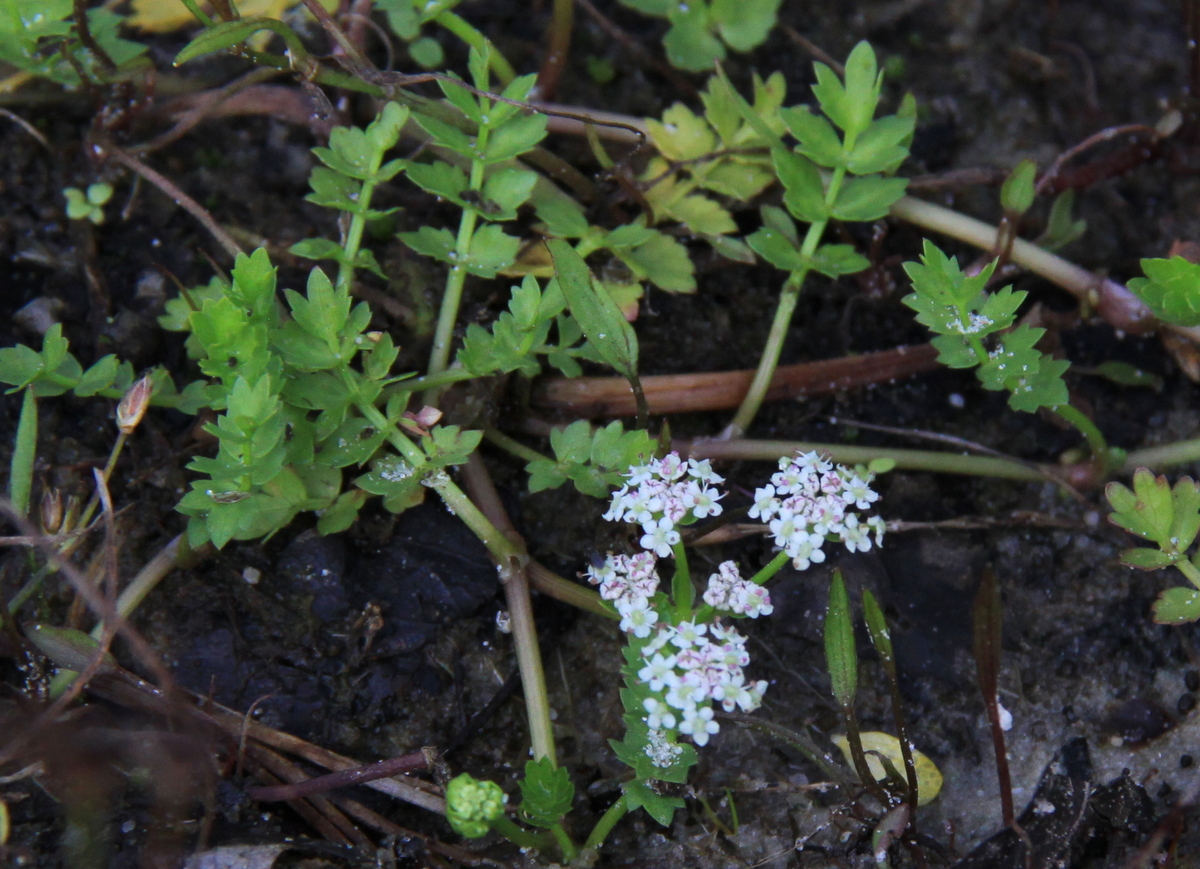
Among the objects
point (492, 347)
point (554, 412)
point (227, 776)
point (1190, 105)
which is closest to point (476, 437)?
point (492, 347)

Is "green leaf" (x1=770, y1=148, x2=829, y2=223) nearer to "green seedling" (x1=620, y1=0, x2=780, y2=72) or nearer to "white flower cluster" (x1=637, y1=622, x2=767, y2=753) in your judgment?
"green seedling" (x1=620, y1=0, x2=780, y2=72)

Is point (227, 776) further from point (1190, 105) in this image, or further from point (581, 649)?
point (1190, 105)

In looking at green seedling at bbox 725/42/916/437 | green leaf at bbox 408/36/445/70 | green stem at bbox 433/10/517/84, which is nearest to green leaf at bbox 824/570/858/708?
green seedling at bbox 725/42/916/437

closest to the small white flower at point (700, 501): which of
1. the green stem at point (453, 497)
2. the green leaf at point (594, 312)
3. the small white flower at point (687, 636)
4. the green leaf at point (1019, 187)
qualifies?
the small white flower at point (687, 636)

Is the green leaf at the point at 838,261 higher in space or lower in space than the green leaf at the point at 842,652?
higher

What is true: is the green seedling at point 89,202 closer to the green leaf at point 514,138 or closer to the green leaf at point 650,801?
the green leaf at point 514,138

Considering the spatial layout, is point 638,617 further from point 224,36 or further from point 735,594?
point 224,36
